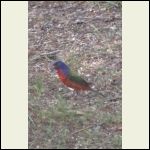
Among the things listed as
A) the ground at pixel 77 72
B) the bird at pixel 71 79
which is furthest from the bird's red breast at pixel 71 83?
the ground at pixel 77 72

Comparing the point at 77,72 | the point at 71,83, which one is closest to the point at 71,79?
the point at 71,83

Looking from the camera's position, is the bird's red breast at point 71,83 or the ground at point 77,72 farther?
the bird's red breast at point 71,83

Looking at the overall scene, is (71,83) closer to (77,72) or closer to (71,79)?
(71,79)

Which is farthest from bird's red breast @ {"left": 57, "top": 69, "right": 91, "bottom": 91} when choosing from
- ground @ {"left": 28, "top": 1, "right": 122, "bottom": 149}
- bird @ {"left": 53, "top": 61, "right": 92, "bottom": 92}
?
ground @ {"left": 28, "top": 1, "right": 122, "bottom": 149}

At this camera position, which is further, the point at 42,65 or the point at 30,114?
the point at 42,65

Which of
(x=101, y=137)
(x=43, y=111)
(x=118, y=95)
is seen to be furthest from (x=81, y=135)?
(x=118, y=95)

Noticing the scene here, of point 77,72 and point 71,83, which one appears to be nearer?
point 71,83

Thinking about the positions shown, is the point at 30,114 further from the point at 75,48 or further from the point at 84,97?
the point at 75,48

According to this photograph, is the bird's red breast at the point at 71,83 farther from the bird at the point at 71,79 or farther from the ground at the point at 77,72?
the ground at the point at 77,72
